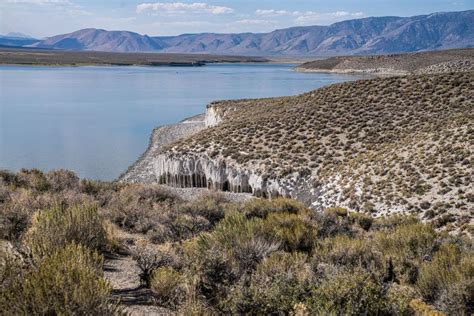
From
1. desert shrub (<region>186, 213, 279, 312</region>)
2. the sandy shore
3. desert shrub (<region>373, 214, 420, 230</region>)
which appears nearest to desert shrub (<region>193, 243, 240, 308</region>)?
desert shrub (<region>186, 213, 279, 312</region>)

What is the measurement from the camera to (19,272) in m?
5.29

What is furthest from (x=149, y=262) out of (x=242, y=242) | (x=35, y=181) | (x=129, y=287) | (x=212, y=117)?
(x=212, y=117)

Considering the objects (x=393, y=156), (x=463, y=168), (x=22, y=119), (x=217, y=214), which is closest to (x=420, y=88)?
(x=393, y=156)

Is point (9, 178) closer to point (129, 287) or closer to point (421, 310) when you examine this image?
point (129, 287)

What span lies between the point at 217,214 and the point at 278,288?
678 centimetres

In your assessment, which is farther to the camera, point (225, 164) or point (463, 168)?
point (225, 164)

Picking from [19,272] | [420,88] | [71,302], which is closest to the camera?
[71,302]

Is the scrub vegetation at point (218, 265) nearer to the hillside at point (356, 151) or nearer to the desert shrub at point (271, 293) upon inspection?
the desert shrub at point (271, 293)

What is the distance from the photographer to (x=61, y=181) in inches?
634

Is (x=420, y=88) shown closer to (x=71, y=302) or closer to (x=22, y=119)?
(x=71, y=302)

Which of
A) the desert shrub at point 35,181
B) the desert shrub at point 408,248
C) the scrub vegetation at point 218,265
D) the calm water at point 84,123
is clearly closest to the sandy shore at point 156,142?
the calm water at point 84,123

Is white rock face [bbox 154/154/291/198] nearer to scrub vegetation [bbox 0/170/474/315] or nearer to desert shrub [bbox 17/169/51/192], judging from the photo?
desert shrub [bbox 17/169/51/192]

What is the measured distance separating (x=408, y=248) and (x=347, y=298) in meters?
4.31

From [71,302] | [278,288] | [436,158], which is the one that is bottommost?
[436,158]
